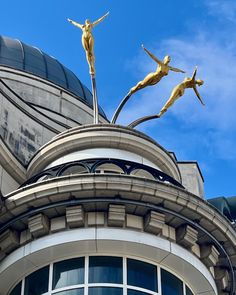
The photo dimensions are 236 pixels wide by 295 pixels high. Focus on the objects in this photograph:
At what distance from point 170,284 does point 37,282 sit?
129 inches

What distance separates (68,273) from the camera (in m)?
19.8

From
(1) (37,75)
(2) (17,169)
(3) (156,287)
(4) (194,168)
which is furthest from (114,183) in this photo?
(1) (37,75)

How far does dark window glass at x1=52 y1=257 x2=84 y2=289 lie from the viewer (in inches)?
770

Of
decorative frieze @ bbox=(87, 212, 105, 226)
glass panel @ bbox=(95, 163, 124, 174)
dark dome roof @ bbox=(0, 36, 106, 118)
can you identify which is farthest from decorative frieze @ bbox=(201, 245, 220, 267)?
dark dome roof @ bbox=(0, 36, 106, 118)

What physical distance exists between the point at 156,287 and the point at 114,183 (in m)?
2.72

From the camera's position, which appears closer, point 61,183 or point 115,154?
point 61,183

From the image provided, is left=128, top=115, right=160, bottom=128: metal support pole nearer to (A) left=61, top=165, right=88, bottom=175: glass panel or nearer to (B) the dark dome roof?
(A) left=61, top=165, right=88, bottom=175: glass panel

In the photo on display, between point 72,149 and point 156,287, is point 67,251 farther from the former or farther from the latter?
point 72,149

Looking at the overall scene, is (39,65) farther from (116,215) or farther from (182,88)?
(116,215)

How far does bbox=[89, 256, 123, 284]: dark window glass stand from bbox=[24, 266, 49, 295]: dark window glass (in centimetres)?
114

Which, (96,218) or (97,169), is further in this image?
(97,169)

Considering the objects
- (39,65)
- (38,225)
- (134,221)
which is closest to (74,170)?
(38,225)

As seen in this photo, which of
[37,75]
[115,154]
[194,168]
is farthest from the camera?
[37,75]

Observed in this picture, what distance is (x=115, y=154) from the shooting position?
23250 millimetres
